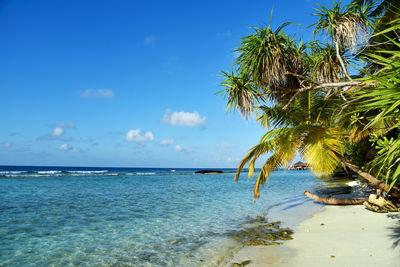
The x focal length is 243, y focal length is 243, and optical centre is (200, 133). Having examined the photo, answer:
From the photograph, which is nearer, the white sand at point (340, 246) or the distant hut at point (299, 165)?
the white sand at point (340, 246)

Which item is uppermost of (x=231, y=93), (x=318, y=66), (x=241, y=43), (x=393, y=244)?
(x=241, y=43)

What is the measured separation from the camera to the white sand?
4.54m

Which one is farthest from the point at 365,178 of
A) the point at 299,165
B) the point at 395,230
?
the point at 299,165

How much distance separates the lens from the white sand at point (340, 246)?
14.9 ft

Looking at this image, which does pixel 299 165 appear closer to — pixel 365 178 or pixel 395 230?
pixel 365 178

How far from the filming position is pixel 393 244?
4906mm

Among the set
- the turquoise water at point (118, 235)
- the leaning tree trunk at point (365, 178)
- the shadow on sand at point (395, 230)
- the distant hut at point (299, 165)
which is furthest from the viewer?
the leaning tree trunk at point (365, 178)

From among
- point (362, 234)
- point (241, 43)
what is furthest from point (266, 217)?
point (241, 43)

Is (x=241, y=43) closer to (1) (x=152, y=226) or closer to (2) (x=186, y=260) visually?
(2) (x=186, y=260)

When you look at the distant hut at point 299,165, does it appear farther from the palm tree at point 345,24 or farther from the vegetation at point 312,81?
the palm tree at point 345,24

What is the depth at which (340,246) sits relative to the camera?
5.36 m

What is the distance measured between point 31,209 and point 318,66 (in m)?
14.0

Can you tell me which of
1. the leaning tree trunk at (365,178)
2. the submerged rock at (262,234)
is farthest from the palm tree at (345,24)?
the submerged rock at (262,234)

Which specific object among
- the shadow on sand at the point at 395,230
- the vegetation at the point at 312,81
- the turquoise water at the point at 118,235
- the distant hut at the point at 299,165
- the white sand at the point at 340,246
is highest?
the vegetation at the point at 312,81
